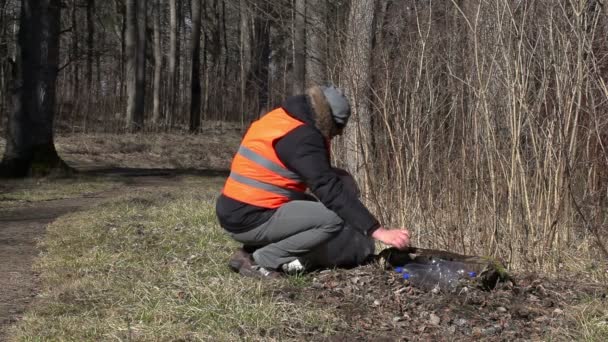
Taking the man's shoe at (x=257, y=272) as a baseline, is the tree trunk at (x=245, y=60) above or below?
above

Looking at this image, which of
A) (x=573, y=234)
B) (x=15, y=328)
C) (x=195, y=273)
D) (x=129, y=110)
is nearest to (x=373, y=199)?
(x=573, y=234)

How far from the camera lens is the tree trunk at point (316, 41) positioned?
330 inches

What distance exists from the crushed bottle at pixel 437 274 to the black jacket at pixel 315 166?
45cm

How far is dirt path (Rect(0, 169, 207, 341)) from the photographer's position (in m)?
4.55

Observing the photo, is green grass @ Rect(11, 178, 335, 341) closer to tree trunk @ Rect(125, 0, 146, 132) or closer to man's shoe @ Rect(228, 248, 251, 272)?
man's shoe @ Rect(228, 248, 251, 272)

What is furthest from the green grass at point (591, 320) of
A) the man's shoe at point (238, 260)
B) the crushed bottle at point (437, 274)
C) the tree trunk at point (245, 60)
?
the tree trunk at point (245, 60)

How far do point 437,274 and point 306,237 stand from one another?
0.76m

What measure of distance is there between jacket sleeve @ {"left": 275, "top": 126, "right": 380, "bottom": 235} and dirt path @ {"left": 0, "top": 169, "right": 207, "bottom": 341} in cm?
168

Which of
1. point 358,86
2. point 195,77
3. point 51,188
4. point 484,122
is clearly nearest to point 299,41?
point 51,188

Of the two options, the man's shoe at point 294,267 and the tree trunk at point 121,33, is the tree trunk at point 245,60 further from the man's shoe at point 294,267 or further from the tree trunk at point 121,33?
the man's shoe at point 294,267

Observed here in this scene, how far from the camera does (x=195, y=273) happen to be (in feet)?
15.3

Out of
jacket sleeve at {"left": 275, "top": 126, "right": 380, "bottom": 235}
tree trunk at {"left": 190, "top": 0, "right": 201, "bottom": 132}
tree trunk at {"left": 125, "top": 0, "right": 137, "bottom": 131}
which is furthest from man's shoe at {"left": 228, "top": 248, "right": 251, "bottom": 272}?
tree trunk at {"left": 190, "top": 0, "right": 201, "bottom": 132}

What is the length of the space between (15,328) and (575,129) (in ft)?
11.1

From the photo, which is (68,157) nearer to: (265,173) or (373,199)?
(373,199)
